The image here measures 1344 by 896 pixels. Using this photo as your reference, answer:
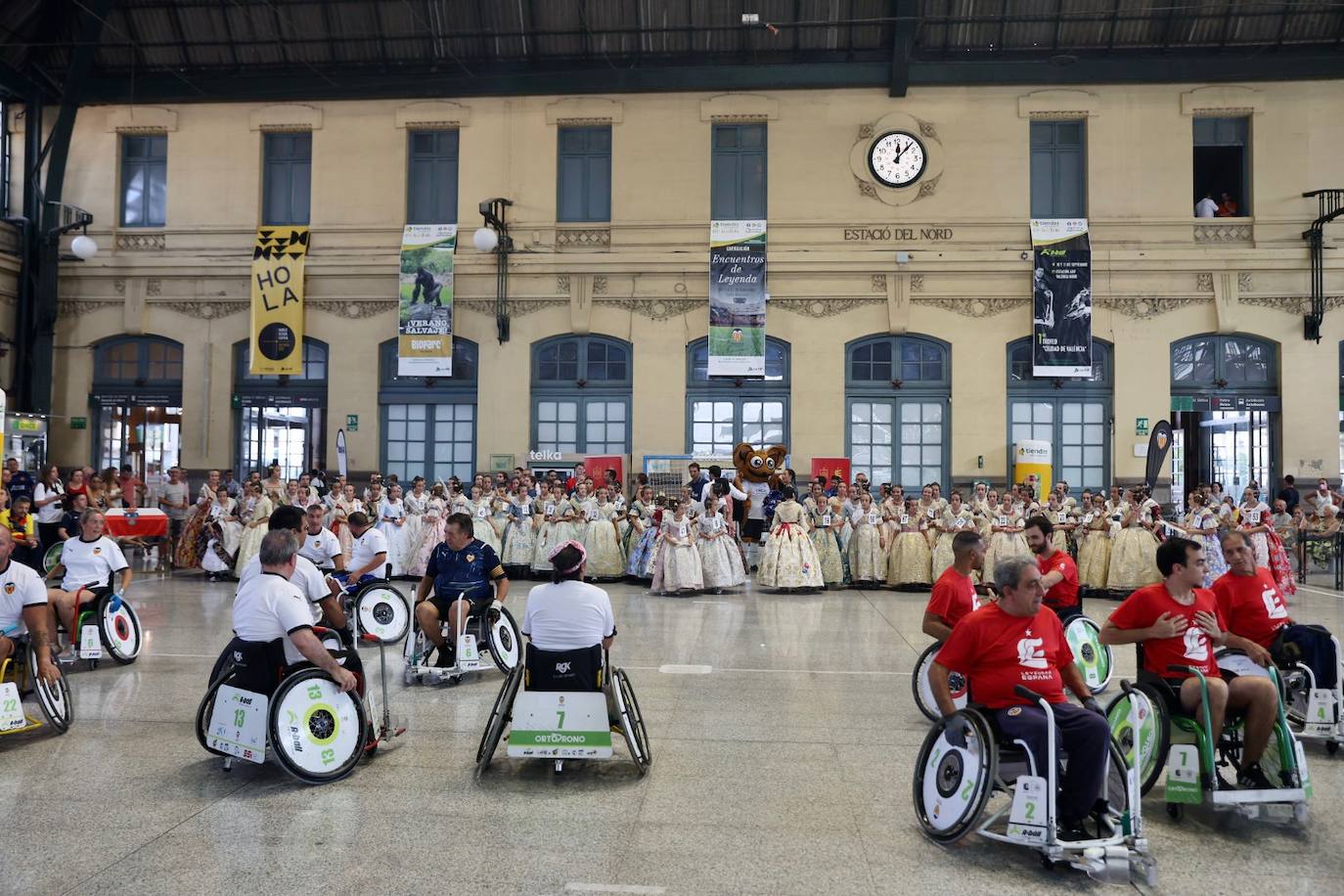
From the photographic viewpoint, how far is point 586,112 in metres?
21.9

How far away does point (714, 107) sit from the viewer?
70.9 ft

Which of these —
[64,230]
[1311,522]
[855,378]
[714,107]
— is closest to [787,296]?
[855,378]

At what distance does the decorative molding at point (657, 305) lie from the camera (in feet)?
70.6

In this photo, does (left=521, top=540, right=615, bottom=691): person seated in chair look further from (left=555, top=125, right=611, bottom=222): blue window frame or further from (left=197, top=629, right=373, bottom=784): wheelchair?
(left=555, top=125, right=611, bottom=222): blue window frame

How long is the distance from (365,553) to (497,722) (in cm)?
461

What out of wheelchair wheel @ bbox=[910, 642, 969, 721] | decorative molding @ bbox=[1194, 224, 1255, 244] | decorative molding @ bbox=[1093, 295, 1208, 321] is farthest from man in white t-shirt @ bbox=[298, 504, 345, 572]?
decorative molding @ bbox=[1194, 224, 1255, 244]

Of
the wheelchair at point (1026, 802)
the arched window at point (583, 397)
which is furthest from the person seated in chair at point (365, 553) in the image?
the arched window at point (583, 397)

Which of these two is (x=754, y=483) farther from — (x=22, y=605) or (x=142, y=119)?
(x=142, y=119)

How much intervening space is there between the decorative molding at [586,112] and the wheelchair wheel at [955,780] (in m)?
18.9

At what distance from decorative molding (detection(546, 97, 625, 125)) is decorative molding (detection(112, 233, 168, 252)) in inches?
353

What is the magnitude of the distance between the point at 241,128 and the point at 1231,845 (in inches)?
914

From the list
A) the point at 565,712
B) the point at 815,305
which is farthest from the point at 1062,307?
the point at 565,712

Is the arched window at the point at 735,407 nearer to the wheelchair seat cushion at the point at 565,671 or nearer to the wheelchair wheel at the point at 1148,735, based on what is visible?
the wheelchair seat cushion at the point at 565,671

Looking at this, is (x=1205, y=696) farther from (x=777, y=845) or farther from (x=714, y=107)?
(x=714, y=107)
